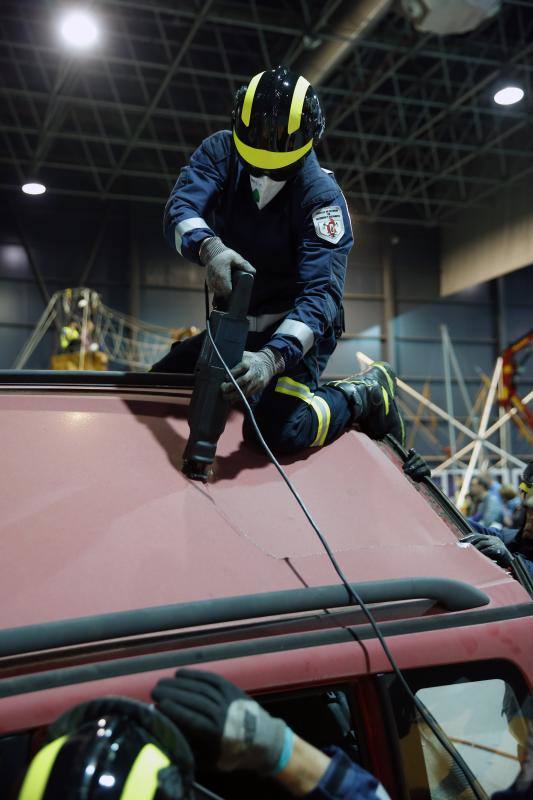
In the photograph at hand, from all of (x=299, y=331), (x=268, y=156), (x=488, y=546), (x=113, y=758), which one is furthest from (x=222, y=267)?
(x=113, y=758)

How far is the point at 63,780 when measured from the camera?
1.04 meters

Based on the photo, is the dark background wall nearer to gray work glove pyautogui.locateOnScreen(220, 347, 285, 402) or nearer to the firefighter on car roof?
the firefighter on car roof

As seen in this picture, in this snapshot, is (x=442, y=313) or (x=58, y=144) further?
(x=442, y=313)

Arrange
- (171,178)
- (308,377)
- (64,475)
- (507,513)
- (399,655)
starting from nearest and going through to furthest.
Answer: (399,655) → (64,475) → (308,377) → (507,513) → (171,178)

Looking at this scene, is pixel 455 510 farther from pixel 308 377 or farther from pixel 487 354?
pixel 487 354

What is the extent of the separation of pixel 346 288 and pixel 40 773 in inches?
780

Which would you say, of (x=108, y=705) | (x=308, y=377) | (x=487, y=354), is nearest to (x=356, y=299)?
(x=487, y=354)

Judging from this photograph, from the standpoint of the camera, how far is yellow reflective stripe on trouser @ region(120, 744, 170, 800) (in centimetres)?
104

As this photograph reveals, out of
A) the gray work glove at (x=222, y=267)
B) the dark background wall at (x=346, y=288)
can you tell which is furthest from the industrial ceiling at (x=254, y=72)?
the gray work glove at (x=222, y=267)

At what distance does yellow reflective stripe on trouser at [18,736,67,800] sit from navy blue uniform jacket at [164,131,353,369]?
138cm

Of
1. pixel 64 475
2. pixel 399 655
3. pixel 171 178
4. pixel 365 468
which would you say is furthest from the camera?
pixel 171 178

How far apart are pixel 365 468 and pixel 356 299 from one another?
1880 centimetres

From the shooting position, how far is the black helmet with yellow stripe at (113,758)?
3.40ft

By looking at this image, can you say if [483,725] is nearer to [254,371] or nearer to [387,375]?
[254,371]
